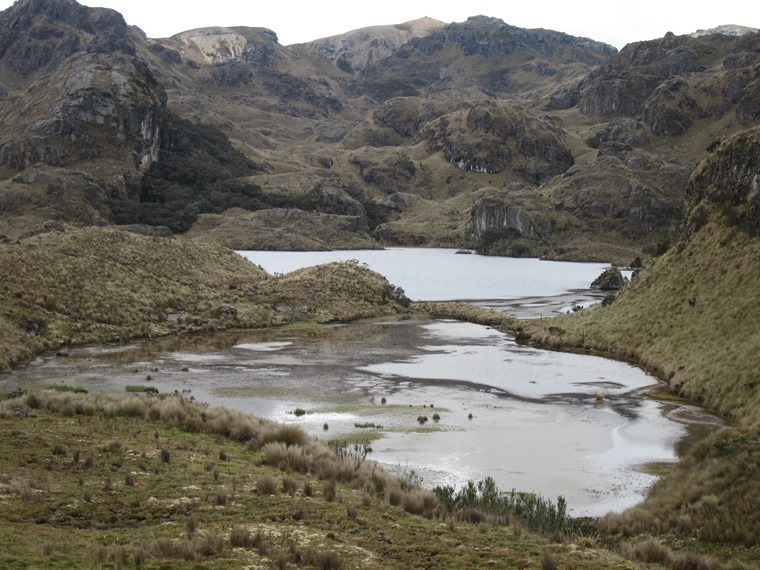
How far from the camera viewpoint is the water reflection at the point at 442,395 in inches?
920

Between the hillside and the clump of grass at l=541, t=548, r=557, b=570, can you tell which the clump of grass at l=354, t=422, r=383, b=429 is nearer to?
the hillside

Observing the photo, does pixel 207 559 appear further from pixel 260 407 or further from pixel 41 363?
pixel 41 363

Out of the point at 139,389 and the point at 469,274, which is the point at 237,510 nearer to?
the point at 139,389

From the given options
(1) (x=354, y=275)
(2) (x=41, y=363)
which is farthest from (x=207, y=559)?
(1) (x=354, y=275)

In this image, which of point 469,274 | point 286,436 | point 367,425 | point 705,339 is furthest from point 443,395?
point 469,274

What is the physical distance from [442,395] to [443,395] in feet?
0.16

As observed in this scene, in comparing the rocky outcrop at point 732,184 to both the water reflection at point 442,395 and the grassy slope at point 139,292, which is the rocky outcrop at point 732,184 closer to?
the water reflection at point 442,395

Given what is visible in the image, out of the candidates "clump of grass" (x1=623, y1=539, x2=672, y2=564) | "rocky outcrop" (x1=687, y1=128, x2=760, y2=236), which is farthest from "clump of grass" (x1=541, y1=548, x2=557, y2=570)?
"rocky outcrop" (x1=687, y1=128, x2=760, y2=236)

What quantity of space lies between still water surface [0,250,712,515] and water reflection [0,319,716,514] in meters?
0.07

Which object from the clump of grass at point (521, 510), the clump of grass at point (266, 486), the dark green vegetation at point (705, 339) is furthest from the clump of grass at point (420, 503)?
the dark green vegetation at point (705, 339)

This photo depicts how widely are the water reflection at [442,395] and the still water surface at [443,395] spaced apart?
0.07 metres

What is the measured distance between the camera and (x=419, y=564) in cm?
1181

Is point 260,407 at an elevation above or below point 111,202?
below

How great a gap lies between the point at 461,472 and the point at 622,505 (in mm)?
4789
